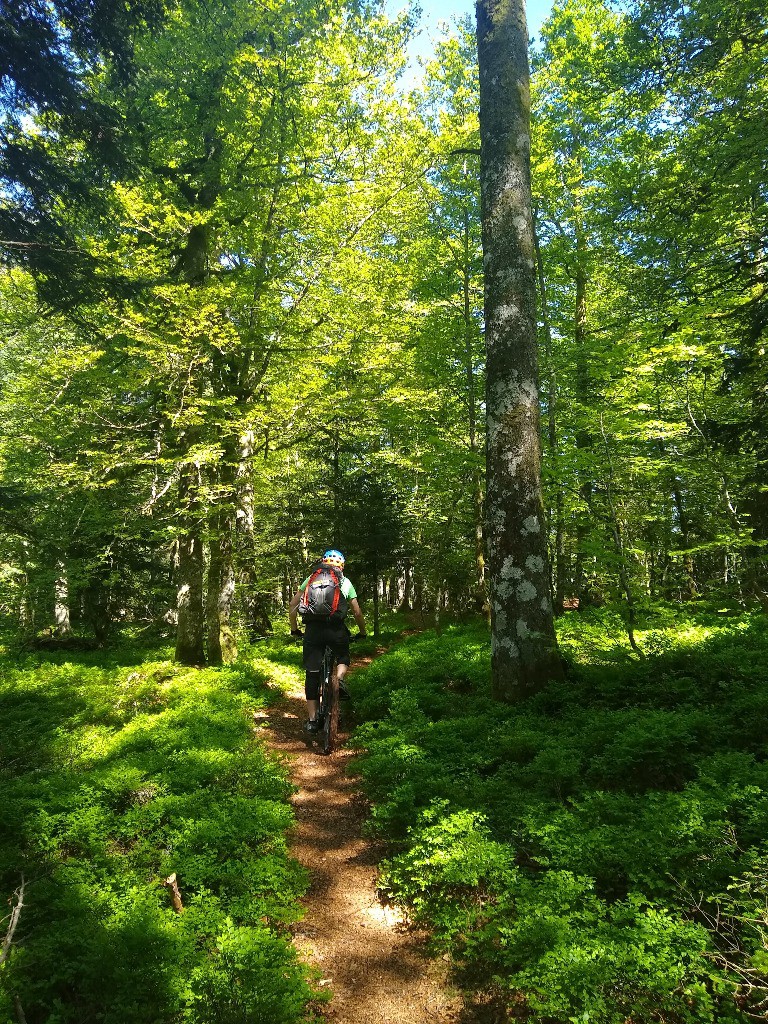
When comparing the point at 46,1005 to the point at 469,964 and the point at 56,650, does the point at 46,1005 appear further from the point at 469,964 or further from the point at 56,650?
the point at 56,650

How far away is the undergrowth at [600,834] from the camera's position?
227cm

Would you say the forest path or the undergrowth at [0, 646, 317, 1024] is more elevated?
the undergrowth at [0, 646, 317, 1024]

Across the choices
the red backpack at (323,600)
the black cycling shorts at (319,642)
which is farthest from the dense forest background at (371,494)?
the red backpack at (323,600)

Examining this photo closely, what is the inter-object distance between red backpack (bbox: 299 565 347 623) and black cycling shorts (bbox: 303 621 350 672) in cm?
10

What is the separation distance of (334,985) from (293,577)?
23.8 m

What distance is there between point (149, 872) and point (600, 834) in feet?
9.48

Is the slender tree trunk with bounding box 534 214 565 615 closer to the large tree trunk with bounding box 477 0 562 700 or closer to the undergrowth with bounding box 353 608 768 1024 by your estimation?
the large tree trunk with bounding box 477 0 562 700

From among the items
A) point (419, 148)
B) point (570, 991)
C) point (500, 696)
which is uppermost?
point (419, 148)

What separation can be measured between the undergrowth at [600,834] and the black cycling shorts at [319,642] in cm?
121

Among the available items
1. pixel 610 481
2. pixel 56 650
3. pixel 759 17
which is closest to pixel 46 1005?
pixel 610 481

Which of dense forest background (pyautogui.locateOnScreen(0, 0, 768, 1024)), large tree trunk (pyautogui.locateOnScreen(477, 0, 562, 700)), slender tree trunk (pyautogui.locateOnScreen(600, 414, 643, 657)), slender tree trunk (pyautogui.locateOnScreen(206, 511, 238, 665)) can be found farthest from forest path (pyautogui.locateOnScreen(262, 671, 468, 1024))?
slender tree trunk (pyautogui.locateOnScreen(206, 511, 238, 665))

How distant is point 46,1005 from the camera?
95.1 inches

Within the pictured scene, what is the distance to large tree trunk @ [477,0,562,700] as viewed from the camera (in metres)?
5.52

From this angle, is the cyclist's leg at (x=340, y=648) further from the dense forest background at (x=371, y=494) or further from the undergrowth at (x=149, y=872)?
the undergrowth at (x=149, y=872)
